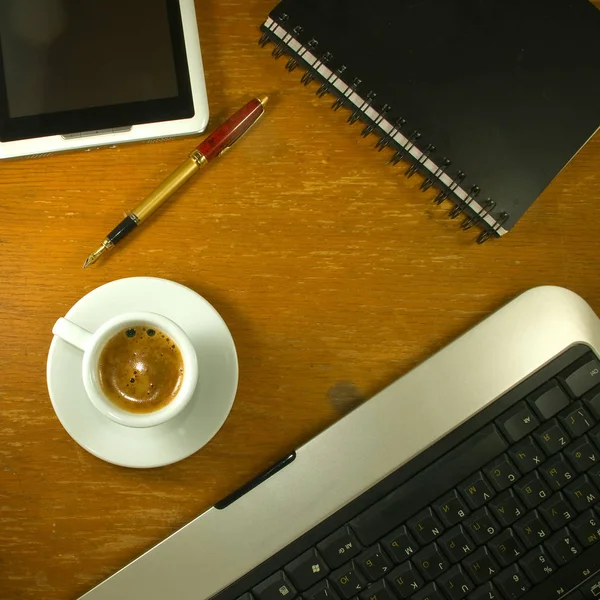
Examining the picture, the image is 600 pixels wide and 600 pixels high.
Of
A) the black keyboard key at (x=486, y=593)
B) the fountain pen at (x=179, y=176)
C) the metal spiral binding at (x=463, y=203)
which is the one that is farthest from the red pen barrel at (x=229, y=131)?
the black keyboard key at (x=486, y=593)

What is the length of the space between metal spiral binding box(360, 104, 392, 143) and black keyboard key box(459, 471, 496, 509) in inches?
13.4

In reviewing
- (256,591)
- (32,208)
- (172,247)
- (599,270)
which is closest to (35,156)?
(32,208)

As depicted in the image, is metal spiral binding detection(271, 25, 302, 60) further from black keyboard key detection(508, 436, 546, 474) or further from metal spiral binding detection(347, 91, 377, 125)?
black keyboard key detection(508, 436, 546, 474)

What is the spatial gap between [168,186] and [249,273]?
0.37 ft

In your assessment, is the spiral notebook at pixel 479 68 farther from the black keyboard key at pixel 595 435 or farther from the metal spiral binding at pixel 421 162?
the black keyboard key at pixel 595 435

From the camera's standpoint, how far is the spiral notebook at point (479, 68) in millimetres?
594

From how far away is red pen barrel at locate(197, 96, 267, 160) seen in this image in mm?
599

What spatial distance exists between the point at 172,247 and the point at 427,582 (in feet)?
1.26

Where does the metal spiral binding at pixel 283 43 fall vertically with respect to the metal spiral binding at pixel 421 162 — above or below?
above

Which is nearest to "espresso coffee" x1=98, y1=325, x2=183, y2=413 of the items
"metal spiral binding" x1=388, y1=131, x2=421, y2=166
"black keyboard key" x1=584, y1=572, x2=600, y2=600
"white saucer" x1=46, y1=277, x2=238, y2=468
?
"white saucer" x1=46, y1=277, x2=238, y2=468

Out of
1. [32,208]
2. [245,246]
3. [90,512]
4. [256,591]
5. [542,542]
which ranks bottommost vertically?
[542,542]

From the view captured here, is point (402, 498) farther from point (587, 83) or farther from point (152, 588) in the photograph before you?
point (587, 83)

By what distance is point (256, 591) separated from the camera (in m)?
0.55

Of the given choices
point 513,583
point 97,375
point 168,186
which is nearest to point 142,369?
point 97,375
